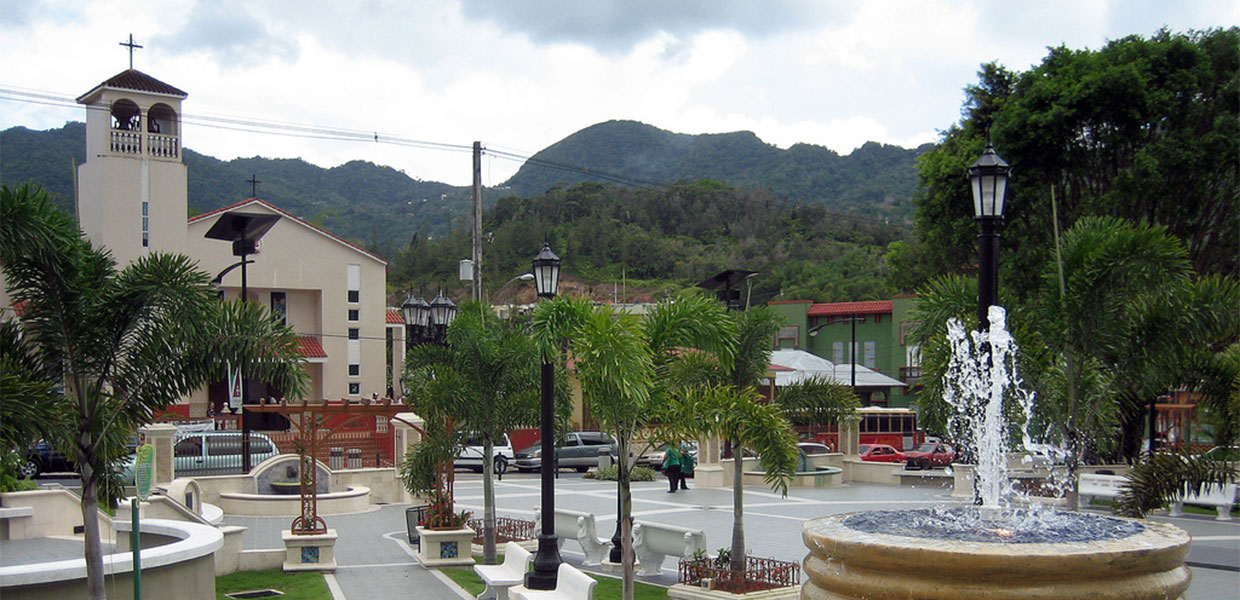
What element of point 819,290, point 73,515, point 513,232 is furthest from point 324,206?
point 73,515

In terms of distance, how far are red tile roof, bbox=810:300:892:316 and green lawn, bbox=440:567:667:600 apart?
1743 inches

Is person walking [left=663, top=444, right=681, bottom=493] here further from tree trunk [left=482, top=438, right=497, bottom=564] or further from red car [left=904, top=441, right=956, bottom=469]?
tree trunk [left=482, top=438, right=497, bottom=564]

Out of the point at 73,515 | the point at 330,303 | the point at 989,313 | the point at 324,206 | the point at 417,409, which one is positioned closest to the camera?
the point at 989,313

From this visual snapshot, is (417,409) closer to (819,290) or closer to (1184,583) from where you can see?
(1184,583)

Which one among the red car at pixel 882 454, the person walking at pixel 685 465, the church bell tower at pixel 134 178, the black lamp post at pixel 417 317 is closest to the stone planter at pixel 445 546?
the black lamp post at pixel 417 317

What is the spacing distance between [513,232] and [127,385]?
69.0 meters

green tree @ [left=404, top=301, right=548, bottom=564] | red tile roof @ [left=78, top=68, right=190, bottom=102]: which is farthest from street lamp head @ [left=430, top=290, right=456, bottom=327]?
red tile roof @ [left=78, top=68, right=190, bottom=102]

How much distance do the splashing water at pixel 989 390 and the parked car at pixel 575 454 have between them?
20822 mm

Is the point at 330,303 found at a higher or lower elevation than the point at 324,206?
lower

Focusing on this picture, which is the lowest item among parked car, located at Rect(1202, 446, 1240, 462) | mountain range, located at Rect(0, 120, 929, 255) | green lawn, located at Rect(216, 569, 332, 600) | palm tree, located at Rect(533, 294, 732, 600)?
green lawn, located at Rect(216, 569, 332, 600)

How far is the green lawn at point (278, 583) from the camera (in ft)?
42.6

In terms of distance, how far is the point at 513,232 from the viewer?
7862 centimetres

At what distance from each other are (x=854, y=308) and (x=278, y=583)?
4651cm

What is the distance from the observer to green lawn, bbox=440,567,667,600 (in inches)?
501
